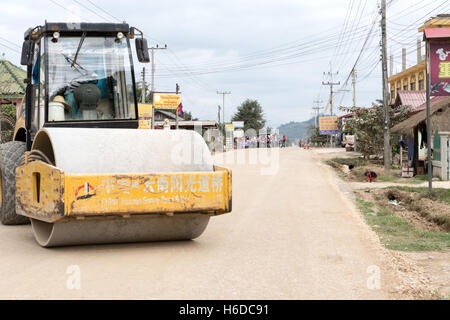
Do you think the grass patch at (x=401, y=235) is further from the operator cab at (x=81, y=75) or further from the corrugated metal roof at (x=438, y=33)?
the operator cab at (x=81, y=75)

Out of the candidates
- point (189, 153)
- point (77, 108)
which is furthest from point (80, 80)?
point (189, 153)

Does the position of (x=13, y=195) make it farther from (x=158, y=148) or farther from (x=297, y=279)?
(x=297, y=279)

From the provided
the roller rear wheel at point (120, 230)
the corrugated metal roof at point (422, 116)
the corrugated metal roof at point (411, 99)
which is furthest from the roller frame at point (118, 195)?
the corrugated metal roof at point (411, 99)

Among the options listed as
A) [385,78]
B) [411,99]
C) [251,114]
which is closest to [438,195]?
[385,78]

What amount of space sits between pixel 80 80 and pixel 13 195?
2.26 m

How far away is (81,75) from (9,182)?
2129 millimetres

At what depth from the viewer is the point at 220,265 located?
21.3ft

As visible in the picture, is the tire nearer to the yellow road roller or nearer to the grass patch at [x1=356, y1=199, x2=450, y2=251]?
the yellow road roller

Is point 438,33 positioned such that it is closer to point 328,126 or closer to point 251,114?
point 328,126

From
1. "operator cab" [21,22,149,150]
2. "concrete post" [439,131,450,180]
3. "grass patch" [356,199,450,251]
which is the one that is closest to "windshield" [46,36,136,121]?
"operator cab" [21,22,149,150]

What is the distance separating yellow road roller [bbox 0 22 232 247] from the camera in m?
6.53

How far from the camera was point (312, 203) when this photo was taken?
13273mm

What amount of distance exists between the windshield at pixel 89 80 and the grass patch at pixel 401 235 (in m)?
4.67
